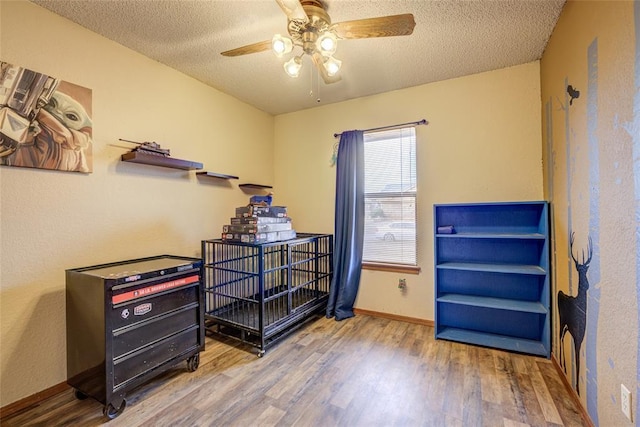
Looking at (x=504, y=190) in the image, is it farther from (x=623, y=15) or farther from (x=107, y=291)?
(x=107, y=291)

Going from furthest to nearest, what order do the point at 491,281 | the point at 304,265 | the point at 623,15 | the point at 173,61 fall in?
1. the point at 304,265
2. the point at 491,281
3. the point at 173,61
4. the point at 623,15

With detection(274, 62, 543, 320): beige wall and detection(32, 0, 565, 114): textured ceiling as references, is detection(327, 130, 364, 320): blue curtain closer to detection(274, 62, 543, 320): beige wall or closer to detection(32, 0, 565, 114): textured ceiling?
detection(274, 62, 543, 320): beige wall

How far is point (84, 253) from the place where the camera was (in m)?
2.04

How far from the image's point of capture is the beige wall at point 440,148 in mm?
2613

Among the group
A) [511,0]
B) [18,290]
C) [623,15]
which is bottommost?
[18,290]

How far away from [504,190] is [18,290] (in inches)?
152

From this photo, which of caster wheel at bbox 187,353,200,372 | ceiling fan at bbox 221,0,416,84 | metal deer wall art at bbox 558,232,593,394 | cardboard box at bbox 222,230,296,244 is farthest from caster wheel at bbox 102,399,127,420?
metal deer wall art at bbox 558,232,593,394

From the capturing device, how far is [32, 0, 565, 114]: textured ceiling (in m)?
1.86

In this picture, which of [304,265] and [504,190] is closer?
[504,190]

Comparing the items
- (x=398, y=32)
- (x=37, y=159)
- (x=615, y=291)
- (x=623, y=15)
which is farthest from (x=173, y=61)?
(x=615, y=291)

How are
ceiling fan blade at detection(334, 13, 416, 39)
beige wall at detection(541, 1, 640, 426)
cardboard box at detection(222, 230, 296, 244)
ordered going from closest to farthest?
beige wall at detection(541, 1, 640, 426)
ceiling fan blade at detection(334, 13, 416, 39)
cardboard box at detection(222, 230, 296, 244)

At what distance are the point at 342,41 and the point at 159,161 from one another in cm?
181

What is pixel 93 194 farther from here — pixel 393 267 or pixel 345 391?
pixel 393 267

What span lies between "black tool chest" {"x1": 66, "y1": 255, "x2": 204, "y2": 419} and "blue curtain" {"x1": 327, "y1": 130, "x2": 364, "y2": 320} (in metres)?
1.61
